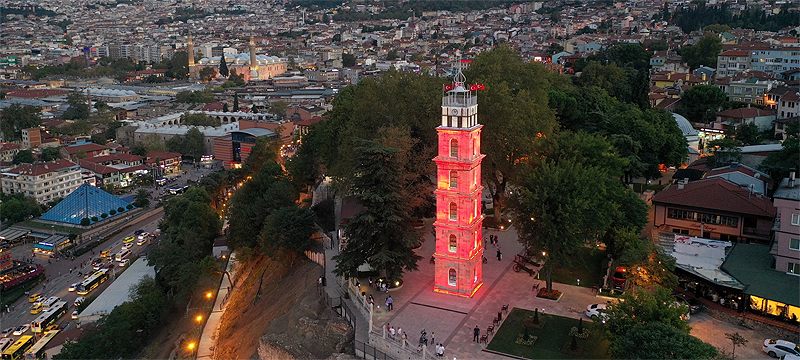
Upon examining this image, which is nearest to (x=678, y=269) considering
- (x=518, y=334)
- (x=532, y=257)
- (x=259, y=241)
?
(x=532, y=257)

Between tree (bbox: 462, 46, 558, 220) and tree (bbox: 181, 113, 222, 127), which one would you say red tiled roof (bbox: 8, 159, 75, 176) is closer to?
tree (bbox: 181, 113, 222, 127)

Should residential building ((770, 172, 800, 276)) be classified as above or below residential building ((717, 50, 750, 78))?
below

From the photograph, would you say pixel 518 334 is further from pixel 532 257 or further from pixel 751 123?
pixel 751 123

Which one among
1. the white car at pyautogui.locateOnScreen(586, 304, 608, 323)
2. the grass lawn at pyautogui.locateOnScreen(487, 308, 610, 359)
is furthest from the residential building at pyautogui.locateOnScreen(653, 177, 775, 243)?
the grass lawn at pyautogui.locateOnScreen(487, 308, 610, 359)

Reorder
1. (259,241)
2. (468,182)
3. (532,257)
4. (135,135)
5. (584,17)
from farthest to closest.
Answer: (584,17), (135,135), (259,241), (532,257), (468,182)

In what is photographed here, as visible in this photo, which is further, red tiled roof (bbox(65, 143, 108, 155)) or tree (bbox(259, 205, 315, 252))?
red tiled roof (bbox(65, 143, 108, 155))

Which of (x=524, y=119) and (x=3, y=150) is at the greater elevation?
(x=524, y=119)

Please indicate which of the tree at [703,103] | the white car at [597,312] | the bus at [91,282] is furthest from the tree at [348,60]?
the white car at [597,312]
